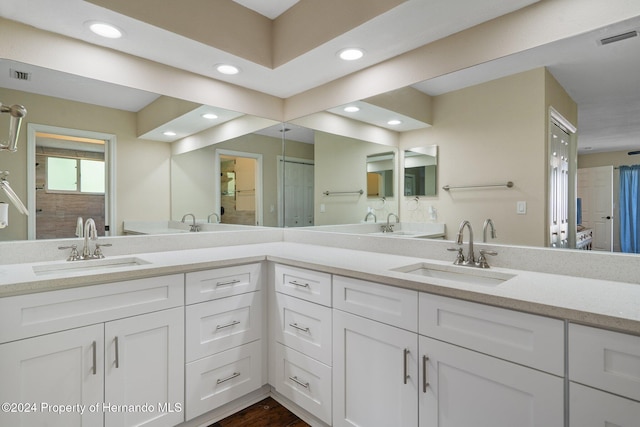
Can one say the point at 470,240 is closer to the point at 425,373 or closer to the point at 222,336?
the point at 425,373

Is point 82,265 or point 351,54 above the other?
point 351,54

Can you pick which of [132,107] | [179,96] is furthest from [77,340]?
[179,96]

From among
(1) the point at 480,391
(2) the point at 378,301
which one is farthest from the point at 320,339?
(1) the point at 480,391

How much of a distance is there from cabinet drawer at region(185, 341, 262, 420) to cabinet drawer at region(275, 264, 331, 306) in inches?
16.1

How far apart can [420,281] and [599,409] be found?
0.61 m

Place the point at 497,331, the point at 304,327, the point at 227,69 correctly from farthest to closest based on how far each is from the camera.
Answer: the point at 227,69, the point at 304,327, the point at 497,331

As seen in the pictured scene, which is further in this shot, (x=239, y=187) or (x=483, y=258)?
(x=239, y=187)

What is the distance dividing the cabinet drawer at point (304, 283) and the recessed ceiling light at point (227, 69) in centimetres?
133

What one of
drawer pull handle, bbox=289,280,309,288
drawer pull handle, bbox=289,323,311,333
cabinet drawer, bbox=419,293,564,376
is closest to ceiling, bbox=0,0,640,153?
cabinet drawer, bbox=419,293,564,376

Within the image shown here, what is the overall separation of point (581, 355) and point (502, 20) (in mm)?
1483

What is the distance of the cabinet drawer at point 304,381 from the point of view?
5.59 ft

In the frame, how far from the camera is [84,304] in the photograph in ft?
4.63

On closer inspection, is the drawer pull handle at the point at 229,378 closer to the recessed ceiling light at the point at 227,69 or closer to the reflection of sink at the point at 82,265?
the reflection of sink at the point at 82,265

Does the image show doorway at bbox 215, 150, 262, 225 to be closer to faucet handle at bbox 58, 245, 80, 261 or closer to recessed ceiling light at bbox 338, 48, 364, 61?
faucet handle at bbox 58, 245, 80, 261
